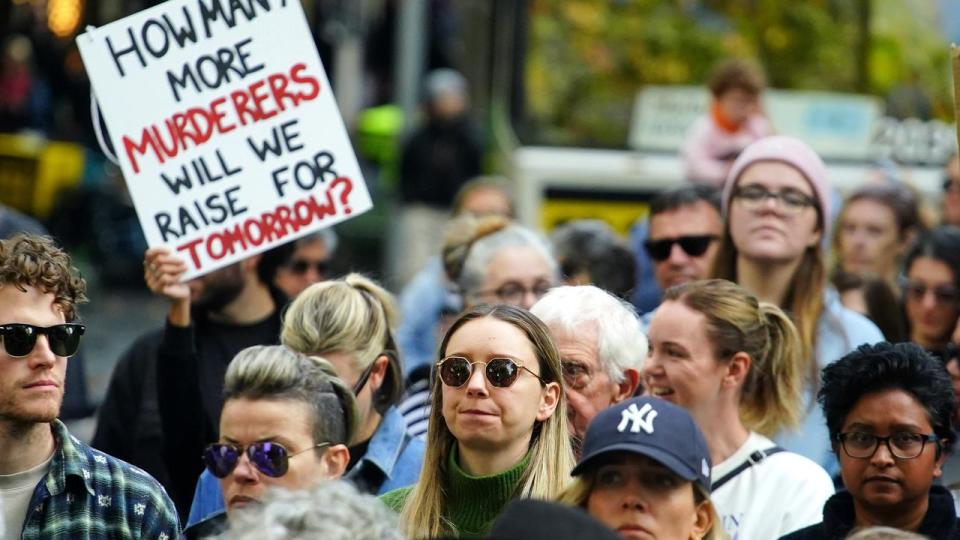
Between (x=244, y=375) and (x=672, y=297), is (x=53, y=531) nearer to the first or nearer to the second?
(x=244, y=375)

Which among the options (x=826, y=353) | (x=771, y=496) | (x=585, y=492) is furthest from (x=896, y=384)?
(x=826, y=353)

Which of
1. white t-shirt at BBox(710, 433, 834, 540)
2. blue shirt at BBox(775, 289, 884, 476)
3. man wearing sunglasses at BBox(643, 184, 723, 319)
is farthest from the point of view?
man wearing sunglasses at BBox(643, 184, 723, 319)

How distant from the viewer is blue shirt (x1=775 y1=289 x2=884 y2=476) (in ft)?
21.5

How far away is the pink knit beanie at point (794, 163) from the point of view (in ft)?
24.3

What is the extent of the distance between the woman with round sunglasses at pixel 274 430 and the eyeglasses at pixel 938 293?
299cm

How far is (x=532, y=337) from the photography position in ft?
17.3

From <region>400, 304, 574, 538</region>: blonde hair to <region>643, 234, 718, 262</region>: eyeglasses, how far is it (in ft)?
7.93

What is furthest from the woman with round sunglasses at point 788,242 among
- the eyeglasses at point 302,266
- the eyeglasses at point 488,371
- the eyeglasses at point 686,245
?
the eyeglasses at point 302,266

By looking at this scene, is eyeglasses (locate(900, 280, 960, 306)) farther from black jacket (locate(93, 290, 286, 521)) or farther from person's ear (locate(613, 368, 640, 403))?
black jacket (locate(93, 290, 286, 521))

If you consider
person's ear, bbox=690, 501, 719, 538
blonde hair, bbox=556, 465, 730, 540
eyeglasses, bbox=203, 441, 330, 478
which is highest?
eyeglasses, bbox=203, 441, 330, 478

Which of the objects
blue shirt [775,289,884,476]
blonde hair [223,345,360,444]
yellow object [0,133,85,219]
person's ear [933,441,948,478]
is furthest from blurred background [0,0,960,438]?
person's ear [933,441,948,478]

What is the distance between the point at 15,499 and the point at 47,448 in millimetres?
164

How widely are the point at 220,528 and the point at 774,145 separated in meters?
3.07

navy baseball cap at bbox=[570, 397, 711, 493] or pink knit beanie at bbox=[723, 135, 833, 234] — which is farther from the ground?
pink knit beanie at bbox=[723, 135, 833, 234]
